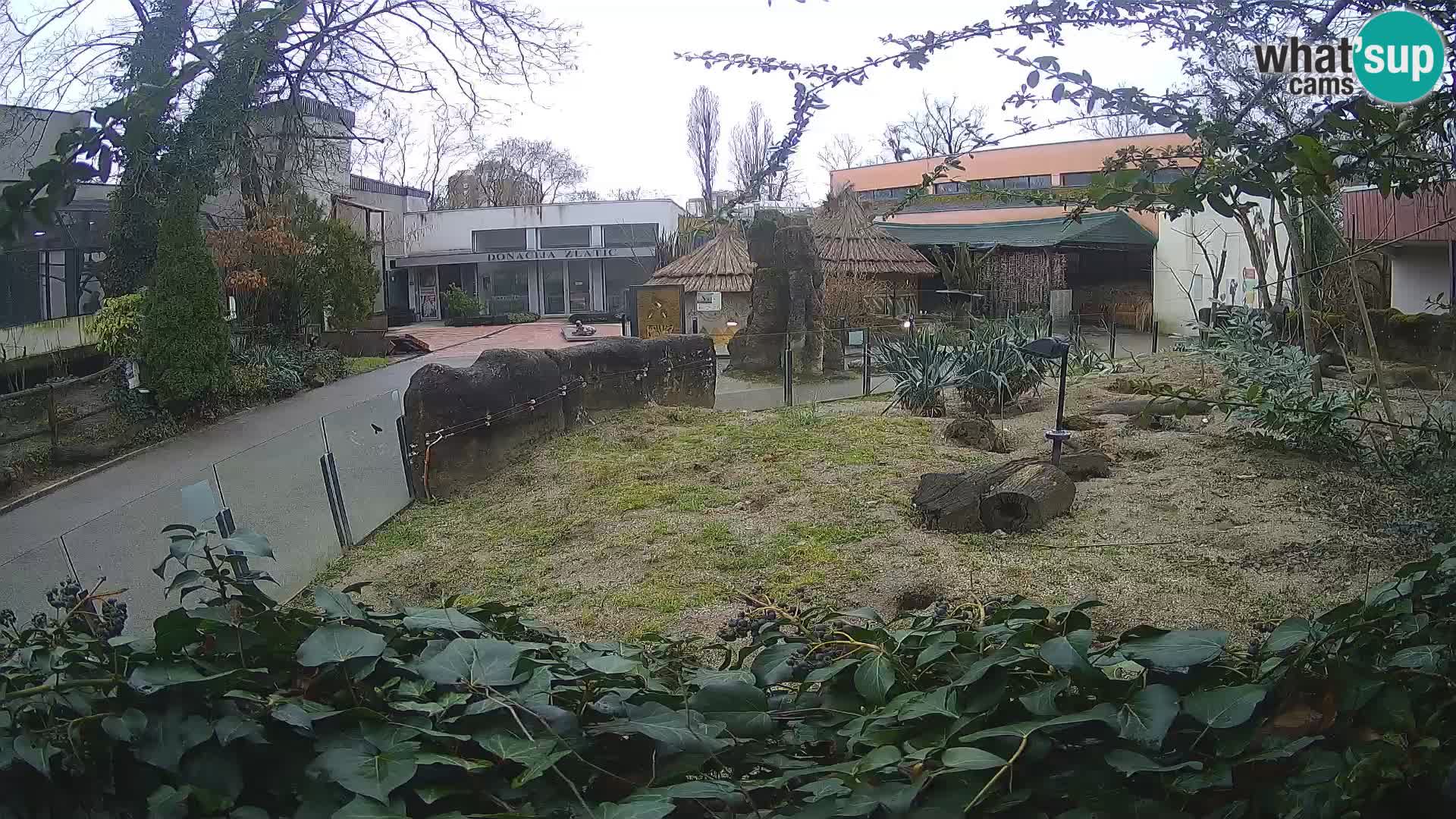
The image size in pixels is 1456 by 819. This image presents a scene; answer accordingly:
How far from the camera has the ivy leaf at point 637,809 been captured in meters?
1.22

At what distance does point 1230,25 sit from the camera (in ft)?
8.22

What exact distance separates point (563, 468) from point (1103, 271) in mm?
13723

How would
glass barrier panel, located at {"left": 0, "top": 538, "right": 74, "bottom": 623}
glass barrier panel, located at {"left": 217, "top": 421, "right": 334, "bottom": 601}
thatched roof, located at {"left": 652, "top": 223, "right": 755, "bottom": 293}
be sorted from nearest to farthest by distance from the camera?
glass barrier panel, located at {"left": 0, "top": 538, "right": 74, "bottom": 623}
glass barrier panel, located at {"left": 217, "top": 421, "right": 334, "bottom": 601}
thatched roof, located at {"left": 652, "top": 223, "right": 755, "bottom": 293}

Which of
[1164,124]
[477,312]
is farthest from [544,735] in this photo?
[477,312]

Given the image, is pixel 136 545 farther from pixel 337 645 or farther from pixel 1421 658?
pixel 1421 658

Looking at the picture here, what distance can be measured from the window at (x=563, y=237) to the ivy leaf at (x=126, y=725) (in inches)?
1272

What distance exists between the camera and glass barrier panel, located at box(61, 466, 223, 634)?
376 centimetres

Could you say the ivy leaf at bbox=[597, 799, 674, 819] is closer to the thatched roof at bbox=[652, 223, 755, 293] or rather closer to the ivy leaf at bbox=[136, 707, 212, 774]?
the ivy leaf at bbox=[136, 707, 212, 774]

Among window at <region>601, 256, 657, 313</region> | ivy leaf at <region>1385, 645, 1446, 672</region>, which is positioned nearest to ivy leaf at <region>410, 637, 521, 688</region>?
ivy leaf at <region>1385, 645, 1446, 672</region>

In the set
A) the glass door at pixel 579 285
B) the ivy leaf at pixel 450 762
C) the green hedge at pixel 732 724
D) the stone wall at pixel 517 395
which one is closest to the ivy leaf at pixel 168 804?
the green hedge at pixel 732 724

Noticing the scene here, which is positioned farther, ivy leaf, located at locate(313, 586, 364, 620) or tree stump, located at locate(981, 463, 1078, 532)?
tree stump, located at locate(981, 463, 1078, 532)

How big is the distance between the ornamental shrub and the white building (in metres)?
18.9

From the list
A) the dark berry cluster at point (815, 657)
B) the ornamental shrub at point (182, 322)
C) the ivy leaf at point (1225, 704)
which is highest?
the ornamental shrub at point (182, 322)

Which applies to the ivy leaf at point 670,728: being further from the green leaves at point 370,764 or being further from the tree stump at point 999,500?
the tree stump at point 999,500
